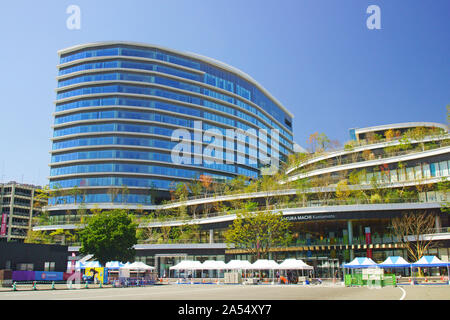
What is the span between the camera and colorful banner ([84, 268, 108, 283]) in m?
51.1

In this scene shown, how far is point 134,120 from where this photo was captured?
98.9 meters

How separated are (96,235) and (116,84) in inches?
1988

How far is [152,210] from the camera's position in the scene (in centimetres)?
9594

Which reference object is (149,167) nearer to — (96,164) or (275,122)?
(96,164)

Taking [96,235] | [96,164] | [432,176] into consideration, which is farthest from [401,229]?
[96,164]

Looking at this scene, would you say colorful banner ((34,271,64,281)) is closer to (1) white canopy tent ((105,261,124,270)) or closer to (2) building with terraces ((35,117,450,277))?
(1) white canopy tent ((105,261,124,270))

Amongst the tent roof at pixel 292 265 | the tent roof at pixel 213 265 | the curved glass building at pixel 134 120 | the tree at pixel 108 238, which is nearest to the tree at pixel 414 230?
the tent roof at pixel 292 265

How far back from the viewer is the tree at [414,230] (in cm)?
6103

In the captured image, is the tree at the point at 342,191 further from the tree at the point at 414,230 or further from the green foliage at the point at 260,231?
the green foliage at the point at 260,231

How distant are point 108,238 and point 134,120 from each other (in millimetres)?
44330

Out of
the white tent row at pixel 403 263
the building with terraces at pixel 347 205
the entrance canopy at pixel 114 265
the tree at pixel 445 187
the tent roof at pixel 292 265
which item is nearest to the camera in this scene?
the white tent row at pixel 403 263

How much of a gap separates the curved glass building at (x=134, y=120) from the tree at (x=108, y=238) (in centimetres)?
3436

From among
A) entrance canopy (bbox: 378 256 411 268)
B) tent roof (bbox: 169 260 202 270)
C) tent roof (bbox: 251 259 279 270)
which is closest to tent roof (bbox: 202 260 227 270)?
tent roof (bbox: 169 260 202 270)

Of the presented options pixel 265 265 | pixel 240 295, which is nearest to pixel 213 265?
pixel 265 265
